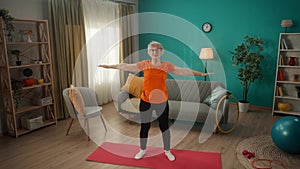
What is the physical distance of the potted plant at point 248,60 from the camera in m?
4.74

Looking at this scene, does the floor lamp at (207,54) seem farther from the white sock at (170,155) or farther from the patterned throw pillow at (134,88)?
the white sock at (170,155)

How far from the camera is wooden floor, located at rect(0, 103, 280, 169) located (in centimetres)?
289

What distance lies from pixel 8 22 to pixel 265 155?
4.04m

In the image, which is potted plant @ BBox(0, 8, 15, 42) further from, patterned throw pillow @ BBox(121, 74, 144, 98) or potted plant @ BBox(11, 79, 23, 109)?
patterned throw pillow @ BBox(121, 74, 144, 98)

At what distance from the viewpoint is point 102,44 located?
5309 mm

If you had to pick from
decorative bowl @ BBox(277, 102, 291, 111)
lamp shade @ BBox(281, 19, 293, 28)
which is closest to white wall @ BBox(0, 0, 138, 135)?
lamp shade @ BBox(281, 19, 293, 28)

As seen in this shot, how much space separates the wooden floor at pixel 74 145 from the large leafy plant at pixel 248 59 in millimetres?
862

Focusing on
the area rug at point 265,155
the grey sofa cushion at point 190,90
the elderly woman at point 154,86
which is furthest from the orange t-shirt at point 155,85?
the grey sofa cushion at point 190,90

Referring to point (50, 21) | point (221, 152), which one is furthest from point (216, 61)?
point (50, 21)

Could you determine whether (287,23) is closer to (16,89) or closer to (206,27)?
(206,27)

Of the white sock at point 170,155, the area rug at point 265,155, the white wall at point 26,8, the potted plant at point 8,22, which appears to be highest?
the white wall at point 26,8

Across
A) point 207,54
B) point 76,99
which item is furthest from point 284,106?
point 76,99

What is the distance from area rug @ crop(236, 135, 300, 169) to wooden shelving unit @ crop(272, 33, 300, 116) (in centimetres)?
150

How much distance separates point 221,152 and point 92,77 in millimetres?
3173
